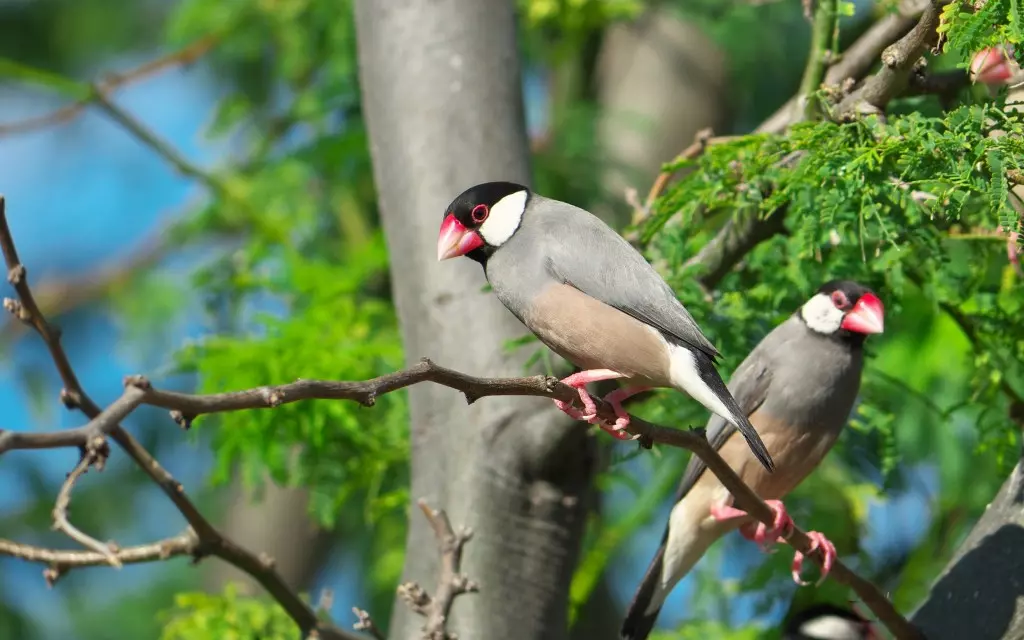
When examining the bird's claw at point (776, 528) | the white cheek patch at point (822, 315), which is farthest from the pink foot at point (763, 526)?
the white cheek patch at point (822, 315)

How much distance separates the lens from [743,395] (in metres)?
Answer: 3.56

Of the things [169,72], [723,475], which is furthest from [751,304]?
[169,72]

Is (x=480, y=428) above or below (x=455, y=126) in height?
below

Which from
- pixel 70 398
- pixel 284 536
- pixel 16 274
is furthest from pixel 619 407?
pixel 284 536

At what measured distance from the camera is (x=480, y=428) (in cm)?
350

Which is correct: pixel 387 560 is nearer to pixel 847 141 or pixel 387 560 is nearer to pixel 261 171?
pixel 261 171

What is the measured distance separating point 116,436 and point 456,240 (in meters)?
1.04

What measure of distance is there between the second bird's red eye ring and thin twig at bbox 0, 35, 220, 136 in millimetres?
2852

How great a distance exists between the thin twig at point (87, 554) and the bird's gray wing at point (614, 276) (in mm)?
1173

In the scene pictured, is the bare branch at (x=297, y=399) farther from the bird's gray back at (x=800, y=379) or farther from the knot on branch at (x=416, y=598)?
the bird's gray back at (x=800, y=379)

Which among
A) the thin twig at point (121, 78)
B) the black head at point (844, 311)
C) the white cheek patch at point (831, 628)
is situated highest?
the thin twig at point (121, 78)

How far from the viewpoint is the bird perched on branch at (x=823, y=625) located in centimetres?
445

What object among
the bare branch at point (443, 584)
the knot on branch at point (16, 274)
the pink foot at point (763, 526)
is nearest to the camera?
the knot on branch at point (16, 274)

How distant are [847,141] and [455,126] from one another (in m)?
1.38
